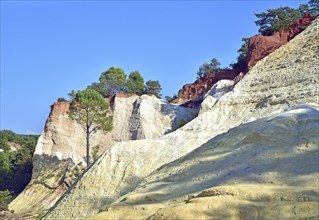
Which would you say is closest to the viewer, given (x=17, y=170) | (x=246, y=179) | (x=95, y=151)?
(x=246, y=179)

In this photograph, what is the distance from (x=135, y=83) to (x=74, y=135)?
45.4 feet

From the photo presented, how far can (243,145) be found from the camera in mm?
12750

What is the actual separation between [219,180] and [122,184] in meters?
12.3

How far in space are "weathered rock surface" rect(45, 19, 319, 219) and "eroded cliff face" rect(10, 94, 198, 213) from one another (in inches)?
646

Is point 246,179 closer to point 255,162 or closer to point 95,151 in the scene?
point 255,162

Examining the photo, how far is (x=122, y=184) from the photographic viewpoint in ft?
74.3

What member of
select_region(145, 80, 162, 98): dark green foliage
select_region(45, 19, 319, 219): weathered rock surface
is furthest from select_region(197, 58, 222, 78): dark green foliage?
select_region(45, 19, 319, 219): weathered rock surface

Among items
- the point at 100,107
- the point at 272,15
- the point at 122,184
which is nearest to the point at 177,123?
the point at 100,107

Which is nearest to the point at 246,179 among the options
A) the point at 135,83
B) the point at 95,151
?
the point at 95,151

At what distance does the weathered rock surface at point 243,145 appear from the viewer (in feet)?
34.6

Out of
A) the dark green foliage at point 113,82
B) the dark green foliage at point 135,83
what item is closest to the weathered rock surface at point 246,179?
the dark green foliage at point 135,83

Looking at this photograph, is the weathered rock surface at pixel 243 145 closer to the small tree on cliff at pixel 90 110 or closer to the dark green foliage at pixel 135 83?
the small tree on cliff at pixel 90 110

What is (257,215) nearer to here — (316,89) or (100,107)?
(316,89)

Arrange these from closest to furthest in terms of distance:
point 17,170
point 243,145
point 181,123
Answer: point 243,145 < point 181,123 < point 17,170
